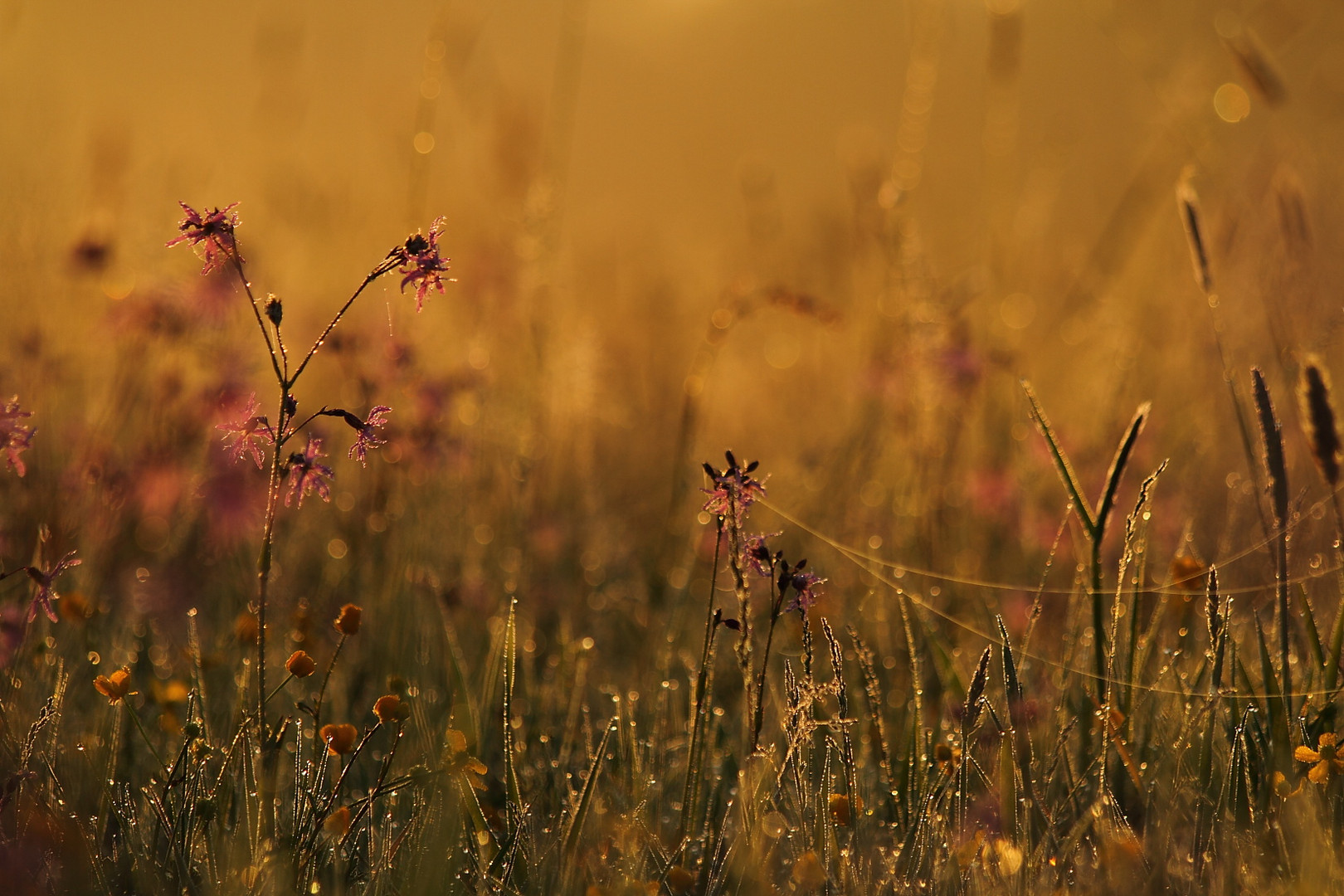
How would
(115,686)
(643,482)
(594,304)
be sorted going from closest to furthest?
(115,686)
(643,482)
(594,304)

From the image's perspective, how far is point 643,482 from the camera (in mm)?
3680

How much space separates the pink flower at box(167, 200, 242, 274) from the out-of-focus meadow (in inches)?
9.1

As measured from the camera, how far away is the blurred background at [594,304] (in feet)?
7.80

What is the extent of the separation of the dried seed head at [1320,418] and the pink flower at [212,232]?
1.20 meters

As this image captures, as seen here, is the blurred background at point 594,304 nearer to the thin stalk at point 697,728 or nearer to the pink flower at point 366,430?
the thin stalk at point 697,728

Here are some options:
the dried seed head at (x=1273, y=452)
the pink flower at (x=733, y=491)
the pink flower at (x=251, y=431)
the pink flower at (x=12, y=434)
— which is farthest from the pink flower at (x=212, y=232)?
the dried seed head at (x=1273, y=452)

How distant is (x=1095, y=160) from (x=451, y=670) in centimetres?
467

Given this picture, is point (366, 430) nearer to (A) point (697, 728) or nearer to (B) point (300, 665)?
(B) point (300, 665)

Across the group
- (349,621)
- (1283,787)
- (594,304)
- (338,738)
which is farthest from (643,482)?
(1283,787)

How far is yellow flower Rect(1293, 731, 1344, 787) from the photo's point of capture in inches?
50.6

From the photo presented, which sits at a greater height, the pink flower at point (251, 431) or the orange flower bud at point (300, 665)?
the pink flower at point (251, 431)

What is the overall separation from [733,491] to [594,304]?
13.3 feet

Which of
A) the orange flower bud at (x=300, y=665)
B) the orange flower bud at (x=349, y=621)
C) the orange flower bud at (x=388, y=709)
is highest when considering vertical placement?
the orange flower bud at (x=349, y=621)

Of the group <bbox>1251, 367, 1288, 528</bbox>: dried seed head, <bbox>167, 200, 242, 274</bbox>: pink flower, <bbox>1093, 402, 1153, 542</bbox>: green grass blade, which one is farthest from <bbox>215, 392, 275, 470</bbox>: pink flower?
<bbox>1251, 367, 1288, 528</bbox>: dried seed head
